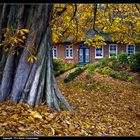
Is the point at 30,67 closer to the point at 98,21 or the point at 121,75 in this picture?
the point at 98,21

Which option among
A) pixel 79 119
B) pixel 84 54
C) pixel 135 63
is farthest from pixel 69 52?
pixel 79 119

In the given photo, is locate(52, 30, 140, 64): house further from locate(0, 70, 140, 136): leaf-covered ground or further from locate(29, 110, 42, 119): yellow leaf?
locate(29, 110, 42, 119): yellow leaf

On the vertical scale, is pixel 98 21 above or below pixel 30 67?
above

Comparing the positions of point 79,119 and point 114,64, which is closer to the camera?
point 79,119

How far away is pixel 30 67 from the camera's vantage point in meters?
8.23

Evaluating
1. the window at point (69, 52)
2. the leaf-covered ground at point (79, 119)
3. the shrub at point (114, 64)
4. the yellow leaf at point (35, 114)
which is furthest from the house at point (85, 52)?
the yellow leaf at point (35, 114)

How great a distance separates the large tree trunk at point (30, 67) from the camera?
8.17m

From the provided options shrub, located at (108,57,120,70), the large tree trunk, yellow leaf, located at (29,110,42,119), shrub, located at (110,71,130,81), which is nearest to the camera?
yellow leaf, located at (29,110,42,119)

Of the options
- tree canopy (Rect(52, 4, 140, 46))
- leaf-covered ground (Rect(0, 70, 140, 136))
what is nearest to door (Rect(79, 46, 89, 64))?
tree canopy (Rect(52, 4, 140, 46))

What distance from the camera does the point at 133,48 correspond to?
4366 cm

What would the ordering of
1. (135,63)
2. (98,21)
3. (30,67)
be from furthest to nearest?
(135,63) → (98,21) → (30,67)

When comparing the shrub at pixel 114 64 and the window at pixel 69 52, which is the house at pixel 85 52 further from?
the shrub at pixel 114 64

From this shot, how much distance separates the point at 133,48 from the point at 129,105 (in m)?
30.4

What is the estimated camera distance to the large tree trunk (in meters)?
8.17
